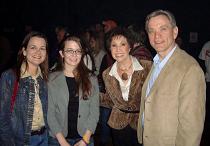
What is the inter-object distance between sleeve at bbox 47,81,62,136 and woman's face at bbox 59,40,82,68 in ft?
1.10

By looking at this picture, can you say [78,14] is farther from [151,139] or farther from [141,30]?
[151,139]

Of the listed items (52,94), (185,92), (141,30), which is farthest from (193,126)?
(141,30)

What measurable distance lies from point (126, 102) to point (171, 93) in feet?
3.03

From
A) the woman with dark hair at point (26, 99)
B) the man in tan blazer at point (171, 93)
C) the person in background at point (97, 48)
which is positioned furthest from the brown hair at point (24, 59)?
the person in background at point (97, 48)

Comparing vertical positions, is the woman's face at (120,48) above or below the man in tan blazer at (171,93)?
above

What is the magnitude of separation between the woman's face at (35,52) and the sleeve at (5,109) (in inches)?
10.6

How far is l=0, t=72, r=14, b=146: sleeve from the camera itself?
256 centimetres

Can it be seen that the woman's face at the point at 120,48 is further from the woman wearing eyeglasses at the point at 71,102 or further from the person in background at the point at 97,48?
the person in background at the point at 97,48

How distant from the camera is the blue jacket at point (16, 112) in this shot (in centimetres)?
256

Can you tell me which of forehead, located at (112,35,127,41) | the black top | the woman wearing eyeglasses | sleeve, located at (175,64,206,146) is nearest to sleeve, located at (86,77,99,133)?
the woman wearing eyeglasses

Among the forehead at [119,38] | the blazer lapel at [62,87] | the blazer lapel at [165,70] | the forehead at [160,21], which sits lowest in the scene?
the blazer lapel at [62,87]

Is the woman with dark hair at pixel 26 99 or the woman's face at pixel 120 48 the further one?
the woman's face at pixel 120 48

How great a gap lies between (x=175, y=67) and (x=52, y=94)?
1.28 metres

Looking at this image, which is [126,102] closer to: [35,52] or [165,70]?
[165,70]
